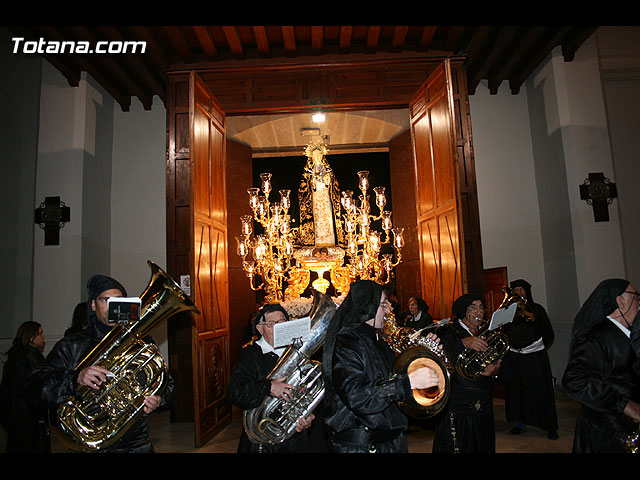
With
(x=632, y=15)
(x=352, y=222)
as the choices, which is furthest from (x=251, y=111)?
(x=632, y=15)

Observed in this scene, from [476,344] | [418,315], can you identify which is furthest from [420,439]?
[476,344]

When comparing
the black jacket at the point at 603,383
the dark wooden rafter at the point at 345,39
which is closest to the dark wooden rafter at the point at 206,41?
the dark wooden rafter at the point at 345,39

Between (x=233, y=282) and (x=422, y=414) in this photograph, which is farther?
(x=233, y=282)

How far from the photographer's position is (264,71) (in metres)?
6.70

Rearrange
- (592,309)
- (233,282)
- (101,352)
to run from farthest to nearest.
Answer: (233,282)
(592,309)
(101,352)

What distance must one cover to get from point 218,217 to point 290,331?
13.0ft

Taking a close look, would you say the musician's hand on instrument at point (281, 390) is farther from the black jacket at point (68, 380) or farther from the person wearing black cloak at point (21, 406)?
the person wearing black cloak at point (21, 406)

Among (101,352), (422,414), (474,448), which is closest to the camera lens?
(422,414)

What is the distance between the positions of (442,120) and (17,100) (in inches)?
252

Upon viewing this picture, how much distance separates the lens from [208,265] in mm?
5914

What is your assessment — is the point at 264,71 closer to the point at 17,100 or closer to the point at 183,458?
the point at 17,100

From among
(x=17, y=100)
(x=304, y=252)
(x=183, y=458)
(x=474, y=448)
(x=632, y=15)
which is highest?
(x=17, y=100)

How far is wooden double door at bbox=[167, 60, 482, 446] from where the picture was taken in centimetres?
552

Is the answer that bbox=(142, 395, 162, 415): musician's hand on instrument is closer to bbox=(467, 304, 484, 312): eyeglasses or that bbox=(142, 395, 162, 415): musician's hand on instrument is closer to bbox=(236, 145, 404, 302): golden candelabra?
bbox=(467, 304, 484, 312): eyeglasses
